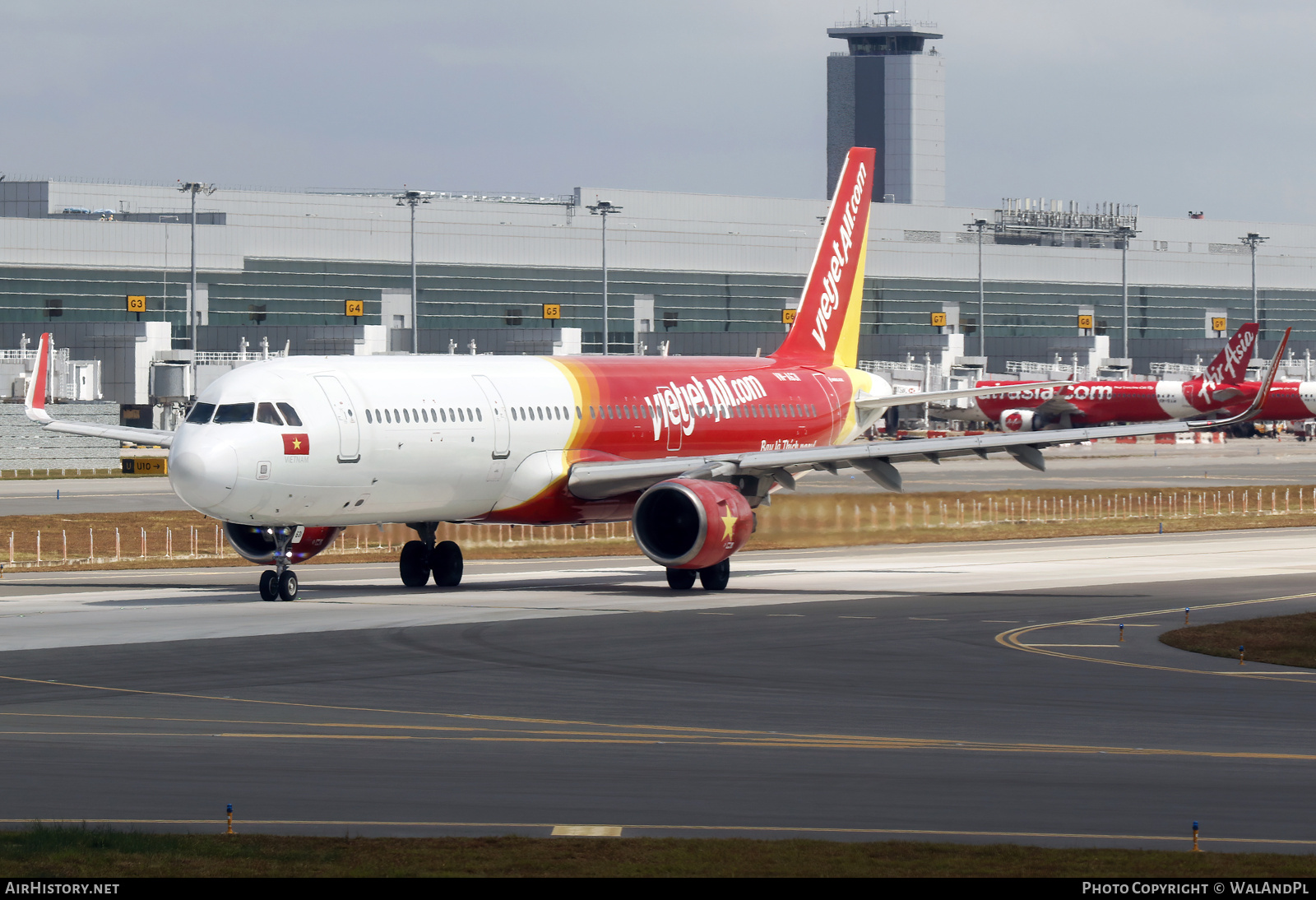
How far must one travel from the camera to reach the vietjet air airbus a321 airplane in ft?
121

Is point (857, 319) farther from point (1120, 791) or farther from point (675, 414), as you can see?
point (1120, 791)

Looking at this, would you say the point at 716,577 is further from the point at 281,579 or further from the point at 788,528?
the point at 281,579

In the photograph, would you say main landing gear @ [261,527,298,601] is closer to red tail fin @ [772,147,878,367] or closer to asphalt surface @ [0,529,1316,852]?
asphalt surface @ [0,529,1316,852]

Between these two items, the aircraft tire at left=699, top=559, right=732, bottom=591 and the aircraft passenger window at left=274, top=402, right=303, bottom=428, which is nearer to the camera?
the aircraft passenger window at left=274, top=402, right=303, bottom=428

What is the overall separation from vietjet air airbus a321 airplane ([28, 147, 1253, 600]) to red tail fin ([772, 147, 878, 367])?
4.12 m

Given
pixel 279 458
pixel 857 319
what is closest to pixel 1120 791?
pixel 279 458

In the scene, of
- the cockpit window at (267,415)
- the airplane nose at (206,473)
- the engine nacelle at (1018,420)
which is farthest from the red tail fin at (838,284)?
the engine nacelle at (1018,420)

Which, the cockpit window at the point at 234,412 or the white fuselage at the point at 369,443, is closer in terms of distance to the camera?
the white fuselage at the point at 369,443

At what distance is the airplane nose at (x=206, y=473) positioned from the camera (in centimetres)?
3562

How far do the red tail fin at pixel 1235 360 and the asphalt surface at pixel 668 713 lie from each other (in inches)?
3182

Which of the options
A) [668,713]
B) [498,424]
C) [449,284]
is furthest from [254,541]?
[449,284]

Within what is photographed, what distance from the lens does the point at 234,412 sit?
121 feet

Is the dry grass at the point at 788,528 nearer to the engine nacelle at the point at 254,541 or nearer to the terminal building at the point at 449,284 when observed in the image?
the engine nacelle at the point at 254,541

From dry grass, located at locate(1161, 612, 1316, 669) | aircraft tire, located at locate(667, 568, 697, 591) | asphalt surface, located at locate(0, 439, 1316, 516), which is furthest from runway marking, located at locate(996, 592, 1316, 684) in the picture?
asphalt surface, located at locate(0, 439, 1316, 516)
